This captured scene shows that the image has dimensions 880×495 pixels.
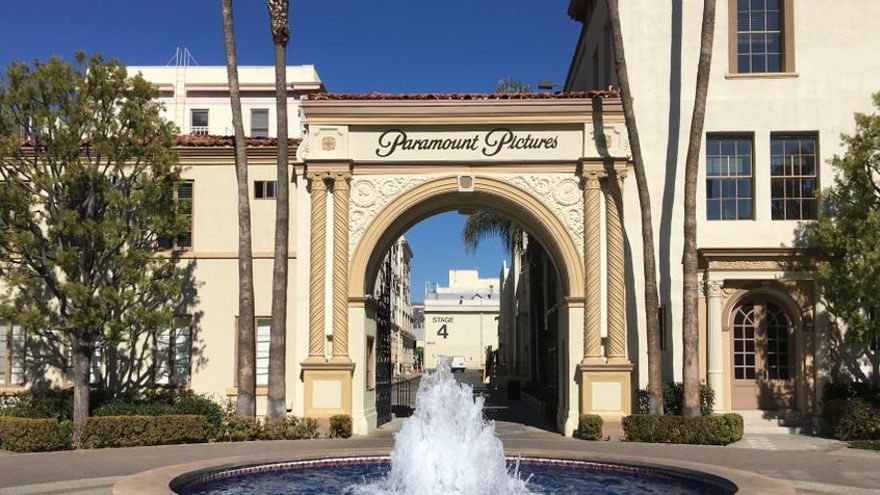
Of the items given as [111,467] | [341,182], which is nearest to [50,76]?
[341,182]

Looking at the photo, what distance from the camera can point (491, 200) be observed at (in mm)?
23141

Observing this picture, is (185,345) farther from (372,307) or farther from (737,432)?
(737,432)

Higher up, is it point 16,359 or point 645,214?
point 645,214

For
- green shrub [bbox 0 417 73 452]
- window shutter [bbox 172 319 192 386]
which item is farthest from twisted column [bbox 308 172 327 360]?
green shrub [bbox 0 417 73 452]

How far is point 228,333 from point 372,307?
374 cm

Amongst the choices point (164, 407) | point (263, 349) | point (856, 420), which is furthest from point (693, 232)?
point (164, 407)

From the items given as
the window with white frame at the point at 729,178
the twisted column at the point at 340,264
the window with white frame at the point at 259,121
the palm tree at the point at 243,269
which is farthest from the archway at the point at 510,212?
the window with white frame at the point at 259,121

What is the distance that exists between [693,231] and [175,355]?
1297cm

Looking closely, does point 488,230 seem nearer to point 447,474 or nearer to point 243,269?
point 243,269

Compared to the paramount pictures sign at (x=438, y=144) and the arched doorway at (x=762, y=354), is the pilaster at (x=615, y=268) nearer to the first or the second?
the paramount pictures sign at (x=438, y=144)

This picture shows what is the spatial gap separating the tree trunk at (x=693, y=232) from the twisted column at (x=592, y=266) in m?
2.09

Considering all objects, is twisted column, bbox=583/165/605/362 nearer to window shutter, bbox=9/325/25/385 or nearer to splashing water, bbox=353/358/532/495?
splashing water, bbox=353/358/532/495

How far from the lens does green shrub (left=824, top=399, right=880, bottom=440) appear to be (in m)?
19.9

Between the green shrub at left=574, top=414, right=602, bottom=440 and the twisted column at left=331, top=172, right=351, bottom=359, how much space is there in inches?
230
